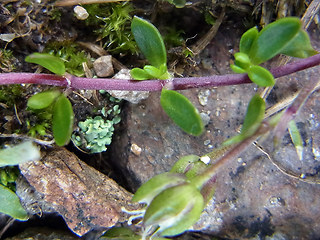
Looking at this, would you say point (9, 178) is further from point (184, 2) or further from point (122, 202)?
point (184, 2)

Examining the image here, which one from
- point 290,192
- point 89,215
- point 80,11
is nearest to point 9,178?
point 89,215

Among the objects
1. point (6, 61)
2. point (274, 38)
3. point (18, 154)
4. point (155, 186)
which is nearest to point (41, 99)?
point (18, 154)

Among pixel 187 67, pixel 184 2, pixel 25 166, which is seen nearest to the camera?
pixel 25 166

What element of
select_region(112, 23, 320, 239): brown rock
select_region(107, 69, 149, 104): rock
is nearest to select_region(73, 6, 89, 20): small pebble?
select_region(107, 69, 149, 104): rock

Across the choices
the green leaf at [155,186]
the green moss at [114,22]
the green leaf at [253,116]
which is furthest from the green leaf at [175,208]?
the green moss at [114,22]

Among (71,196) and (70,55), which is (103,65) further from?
(71,196)
